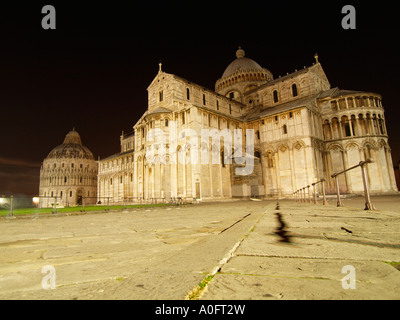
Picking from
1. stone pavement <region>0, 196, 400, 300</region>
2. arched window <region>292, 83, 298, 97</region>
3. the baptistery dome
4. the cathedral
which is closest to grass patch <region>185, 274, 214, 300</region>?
stone pavement <region>0, 196, 400, 300</region>

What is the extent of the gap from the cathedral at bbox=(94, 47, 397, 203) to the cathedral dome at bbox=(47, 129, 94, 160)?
159ft

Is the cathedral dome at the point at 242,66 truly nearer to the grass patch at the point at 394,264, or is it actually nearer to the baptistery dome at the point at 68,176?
the grass patch at the point at 394,264

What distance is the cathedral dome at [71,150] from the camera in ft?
234

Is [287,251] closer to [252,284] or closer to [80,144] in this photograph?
[252,284]

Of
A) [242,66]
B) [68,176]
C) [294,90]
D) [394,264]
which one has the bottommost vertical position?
[394,264]

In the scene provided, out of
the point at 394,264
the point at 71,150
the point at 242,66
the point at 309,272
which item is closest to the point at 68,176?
the point at 71,150

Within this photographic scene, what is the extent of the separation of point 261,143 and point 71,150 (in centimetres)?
6449

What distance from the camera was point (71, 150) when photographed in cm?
Answer: 7244

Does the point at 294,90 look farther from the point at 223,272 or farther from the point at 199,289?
the point at 199,289

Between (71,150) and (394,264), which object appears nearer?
(394,264)

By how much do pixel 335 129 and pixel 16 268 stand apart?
120 feet

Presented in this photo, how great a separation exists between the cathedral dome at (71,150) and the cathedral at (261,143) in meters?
48.5

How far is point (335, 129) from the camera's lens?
3167 cm
